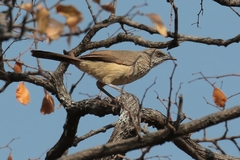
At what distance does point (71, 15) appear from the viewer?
3.70 m

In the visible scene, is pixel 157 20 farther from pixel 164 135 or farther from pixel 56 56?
pixel 56 56

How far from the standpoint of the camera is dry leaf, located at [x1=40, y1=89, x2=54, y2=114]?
6746 mm

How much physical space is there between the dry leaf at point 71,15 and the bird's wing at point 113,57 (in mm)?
4696

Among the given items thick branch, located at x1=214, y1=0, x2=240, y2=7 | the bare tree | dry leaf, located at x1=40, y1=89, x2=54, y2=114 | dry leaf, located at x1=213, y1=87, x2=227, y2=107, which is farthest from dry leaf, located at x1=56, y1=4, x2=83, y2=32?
thick branch, located at x1=214, y1=0, x2=240, y2=7

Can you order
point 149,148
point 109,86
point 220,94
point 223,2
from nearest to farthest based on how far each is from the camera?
point 149,148 → point 220,94 → point 223,2 → point 109,86

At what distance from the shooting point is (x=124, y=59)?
8.88 metres

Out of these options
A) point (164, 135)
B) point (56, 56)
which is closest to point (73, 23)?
point (164, 135)

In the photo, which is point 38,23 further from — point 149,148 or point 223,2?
point 223,2

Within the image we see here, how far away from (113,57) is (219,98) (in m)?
3.51

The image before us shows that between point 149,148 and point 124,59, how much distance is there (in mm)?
4422

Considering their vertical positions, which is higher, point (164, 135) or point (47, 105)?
point (47, 105)

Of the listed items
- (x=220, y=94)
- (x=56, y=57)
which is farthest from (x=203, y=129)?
(x=56, y=57)

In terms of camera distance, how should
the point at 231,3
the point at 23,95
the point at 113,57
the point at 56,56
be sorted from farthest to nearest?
the point at 113,57, the point at 56,56, the point at 231,3, the point at 23,95

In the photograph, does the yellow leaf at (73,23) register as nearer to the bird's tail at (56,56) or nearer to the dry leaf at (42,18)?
the dry leaf at (42,18)
